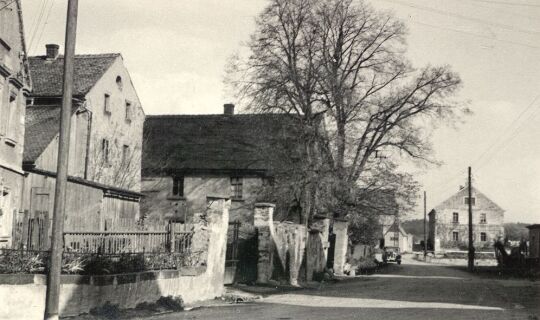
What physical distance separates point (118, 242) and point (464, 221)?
271 ft

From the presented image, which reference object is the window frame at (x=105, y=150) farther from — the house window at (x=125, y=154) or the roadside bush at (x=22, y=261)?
the roadside bush at (x=22, y=261)

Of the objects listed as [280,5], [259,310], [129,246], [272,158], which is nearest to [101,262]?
[129,246]

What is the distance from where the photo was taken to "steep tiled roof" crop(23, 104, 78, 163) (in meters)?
23.3

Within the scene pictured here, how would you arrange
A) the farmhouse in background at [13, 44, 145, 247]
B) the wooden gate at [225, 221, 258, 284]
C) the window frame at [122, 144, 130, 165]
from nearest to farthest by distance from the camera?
the wooden gate at [225, 221, 258, 284], the farmhouse in background at [13, 44, 145, 247], the window frame at [122, 144, 130, 165]

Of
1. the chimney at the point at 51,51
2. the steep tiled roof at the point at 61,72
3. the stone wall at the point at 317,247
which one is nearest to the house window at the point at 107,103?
the steep tiled roof at the point at 61,72

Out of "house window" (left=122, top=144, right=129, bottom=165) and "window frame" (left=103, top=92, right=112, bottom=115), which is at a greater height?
"window frame" (left=103, top=92, right=112, bottom=115)

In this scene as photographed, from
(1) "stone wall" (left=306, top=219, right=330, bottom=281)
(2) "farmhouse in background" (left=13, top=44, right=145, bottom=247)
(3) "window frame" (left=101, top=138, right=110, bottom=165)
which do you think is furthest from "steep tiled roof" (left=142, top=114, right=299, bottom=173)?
(1) "stone wall" (left=306, top=219, right=330, bottom=281)

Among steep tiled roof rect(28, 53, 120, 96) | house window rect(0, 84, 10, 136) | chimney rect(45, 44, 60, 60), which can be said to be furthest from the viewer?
chimney rect(45, 44, 60, 60)

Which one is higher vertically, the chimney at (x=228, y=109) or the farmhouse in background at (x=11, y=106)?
the chimney at (x=228, y=109)

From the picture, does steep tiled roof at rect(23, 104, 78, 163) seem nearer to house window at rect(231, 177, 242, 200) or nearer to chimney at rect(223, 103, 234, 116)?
house window at rect(231, 177, 242, 200)

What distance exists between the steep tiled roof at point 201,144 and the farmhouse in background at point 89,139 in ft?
15.5

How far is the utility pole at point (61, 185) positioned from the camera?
10.4m

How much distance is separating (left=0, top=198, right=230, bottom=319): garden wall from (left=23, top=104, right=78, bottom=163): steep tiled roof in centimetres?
976

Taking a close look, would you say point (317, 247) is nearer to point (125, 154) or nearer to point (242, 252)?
point (242, 252)
